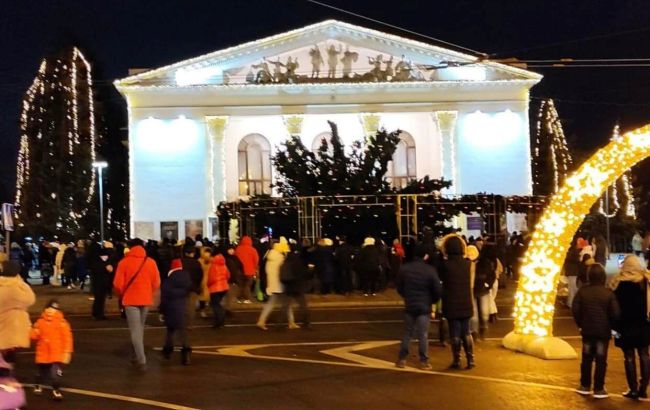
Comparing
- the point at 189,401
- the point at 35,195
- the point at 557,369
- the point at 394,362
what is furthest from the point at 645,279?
the point at 35,195

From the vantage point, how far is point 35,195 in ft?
143

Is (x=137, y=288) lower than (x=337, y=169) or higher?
lower

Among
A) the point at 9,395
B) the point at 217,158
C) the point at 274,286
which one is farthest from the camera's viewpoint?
the point at 217,158

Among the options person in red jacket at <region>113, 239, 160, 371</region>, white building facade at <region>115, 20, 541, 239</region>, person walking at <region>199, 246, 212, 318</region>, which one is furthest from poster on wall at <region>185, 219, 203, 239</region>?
person in red jacket at <region>113, 239, 160, 371</region>

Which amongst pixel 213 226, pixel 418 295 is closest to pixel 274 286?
pixel 418 295

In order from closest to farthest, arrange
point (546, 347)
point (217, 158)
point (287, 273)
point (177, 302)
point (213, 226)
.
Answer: point (177, 302), point (546, 347), point (287, 273), point (213, 226), point (217, 158)

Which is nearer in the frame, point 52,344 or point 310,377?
point 52,344

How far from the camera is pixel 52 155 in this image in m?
43.6

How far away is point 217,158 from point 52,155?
880 centimetres

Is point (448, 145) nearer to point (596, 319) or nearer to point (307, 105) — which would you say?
point (307, 105)

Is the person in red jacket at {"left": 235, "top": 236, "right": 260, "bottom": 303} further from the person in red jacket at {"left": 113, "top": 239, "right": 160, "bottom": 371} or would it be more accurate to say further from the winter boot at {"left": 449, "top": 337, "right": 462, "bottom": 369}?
the winter boot at {"left": 449, "top": 337, "right": 462, "bottom": 369}

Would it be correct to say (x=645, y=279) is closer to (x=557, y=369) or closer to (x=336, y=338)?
(x=557, y=369)

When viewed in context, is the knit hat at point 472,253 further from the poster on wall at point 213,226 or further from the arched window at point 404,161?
the arched window at point 404,161

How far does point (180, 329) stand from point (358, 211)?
16.7 m
